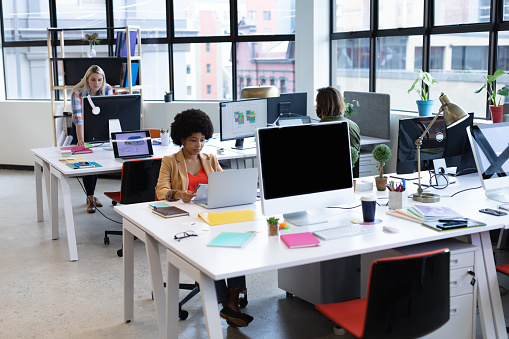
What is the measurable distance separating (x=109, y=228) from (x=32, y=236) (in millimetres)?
633

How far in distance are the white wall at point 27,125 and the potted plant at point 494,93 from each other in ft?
12.4

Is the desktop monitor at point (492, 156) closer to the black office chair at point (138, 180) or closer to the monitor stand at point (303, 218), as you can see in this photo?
the monitor stand at point (303, 218)

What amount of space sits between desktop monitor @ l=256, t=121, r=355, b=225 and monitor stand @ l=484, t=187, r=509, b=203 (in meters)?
0.90

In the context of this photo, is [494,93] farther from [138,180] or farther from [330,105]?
[138,180]

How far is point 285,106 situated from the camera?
5.78m

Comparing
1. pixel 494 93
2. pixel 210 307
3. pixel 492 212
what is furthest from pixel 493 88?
pixel 210 307

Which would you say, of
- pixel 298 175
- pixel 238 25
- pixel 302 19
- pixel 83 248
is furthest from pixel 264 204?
pixel 238 25

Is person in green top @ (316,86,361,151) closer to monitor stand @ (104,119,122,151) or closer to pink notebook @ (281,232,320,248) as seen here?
monitor stand @ (104,119,122,151)

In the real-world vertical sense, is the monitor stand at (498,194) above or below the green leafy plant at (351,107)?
below

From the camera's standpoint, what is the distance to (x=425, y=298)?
93.8 inches

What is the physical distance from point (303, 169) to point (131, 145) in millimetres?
2305

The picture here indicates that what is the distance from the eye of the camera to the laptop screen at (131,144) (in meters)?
4.91

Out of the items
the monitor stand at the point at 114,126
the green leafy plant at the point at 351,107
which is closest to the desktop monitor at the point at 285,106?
the green leafy plant at the point at 351,107

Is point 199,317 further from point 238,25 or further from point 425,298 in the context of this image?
point 238,25
